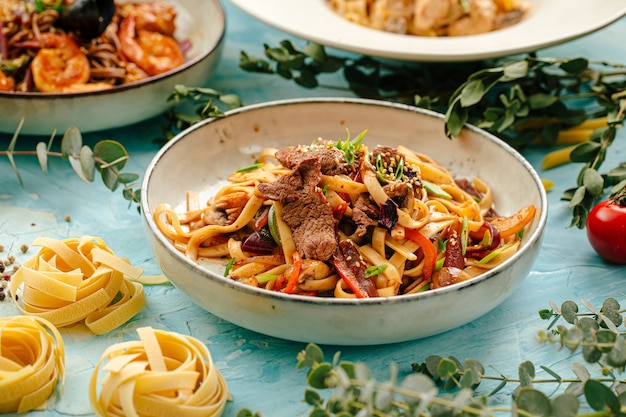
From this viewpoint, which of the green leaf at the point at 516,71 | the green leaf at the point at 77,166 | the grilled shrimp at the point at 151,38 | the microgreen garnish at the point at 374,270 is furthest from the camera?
the grilled shrimp at the point at 151,38

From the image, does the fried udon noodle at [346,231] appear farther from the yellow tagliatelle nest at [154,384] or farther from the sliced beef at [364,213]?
the yellow tagliatelle nest at [154,384]

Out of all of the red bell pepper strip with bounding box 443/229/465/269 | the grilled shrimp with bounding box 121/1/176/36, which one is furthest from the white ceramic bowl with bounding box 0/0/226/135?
the red bell pepper strip with bounding box 443/229/465/269

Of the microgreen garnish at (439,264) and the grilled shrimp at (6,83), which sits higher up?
the grilled shrimp at (6,83)

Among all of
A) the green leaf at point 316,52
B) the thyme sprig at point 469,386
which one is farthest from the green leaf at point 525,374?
the green leaf at point 316,52

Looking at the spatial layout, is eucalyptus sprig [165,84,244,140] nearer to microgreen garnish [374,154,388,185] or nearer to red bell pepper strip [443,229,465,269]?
microgreen garnish [374,154,388,185]

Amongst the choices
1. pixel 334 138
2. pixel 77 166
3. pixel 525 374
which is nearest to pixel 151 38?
pixel 334 138

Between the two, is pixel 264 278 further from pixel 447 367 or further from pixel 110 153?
pixel 110 153

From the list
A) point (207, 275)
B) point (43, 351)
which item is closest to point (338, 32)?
point (207, 275)
